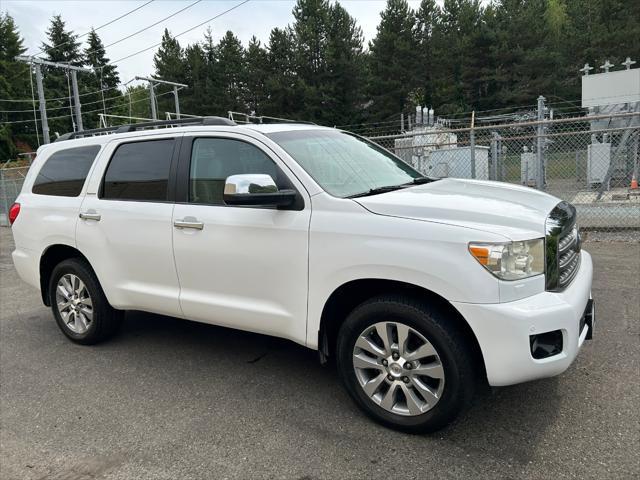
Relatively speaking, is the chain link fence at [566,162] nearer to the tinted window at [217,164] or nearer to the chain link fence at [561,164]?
the chain link fence at [561,164]

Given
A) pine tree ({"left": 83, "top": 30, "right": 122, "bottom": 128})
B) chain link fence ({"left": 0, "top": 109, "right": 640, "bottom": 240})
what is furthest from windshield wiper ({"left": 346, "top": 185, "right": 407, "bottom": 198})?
pine tree ({"left": 83, "top": 30, "right": 122, "bottom": 128})

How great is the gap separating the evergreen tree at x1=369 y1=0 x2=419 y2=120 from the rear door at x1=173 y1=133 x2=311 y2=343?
45051 mm

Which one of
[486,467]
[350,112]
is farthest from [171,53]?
[486,467]

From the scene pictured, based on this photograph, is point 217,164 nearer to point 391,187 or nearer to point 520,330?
point 391,187

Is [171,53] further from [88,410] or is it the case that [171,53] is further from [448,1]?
[88,410]

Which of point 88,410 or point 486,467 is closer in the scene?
point 486,467

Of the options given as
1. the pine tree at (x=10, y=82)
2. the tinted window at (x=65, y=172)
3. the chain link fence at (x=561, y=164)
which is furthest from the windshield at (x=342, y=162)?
the pine tree at (x=10, y=82)

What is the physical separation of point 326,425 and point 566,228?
1886mm

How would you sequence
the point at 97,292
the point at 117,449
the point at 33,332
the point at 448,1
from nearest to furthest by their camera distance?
the point at 117,449, the point at 97,292, the point at 33,332, the point at 448,1

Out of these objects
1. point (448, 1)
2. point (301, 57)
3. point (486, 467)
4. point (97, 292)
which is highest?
point (448, 1)

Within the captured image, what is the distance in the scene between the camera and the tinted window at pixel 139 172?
161 inches

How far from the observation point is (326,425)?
10.6 ft

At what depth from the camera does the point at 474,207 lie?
3051mm

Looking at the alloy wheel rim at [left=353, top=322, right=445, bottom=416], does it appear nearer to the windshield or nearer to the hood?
the hood
